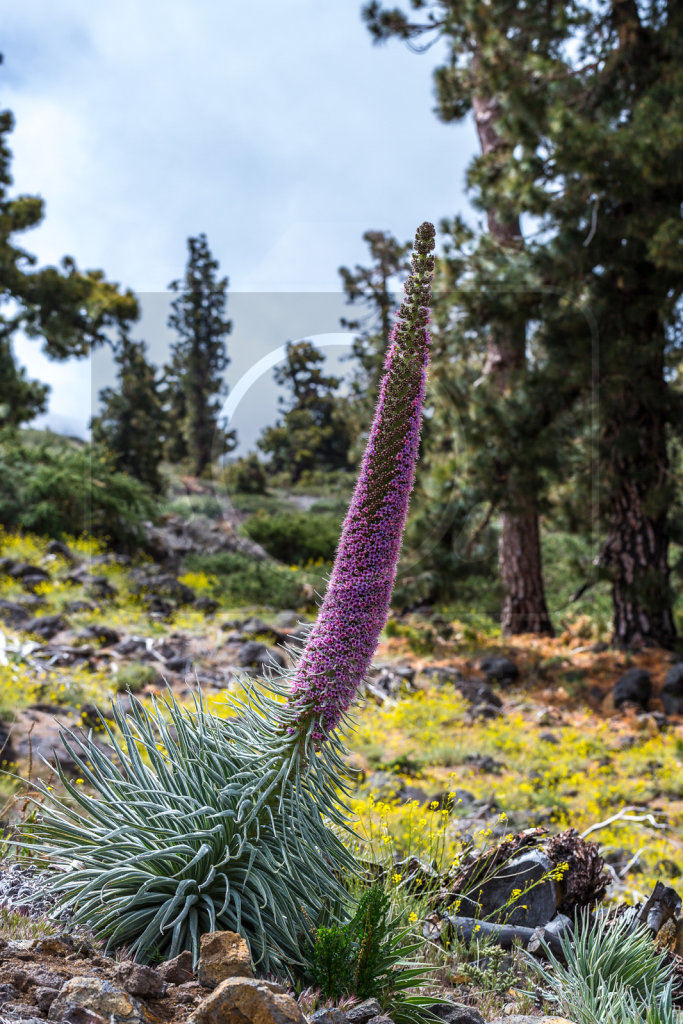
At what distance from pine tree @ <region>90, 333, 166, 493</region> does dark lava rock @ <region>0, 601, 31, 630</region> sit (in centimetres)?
809

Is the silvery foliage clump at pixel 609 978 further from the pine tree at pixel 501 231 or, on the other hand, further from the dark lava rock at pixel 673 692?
the pine tree at pixel 501 231

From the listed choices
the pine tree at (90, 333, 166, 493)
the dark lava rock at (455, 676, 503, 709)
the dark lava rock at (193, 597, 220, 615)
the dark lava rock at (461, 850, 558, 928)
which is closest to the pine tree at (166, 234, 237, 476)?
the pine tree at (90, 333, 166, 493)

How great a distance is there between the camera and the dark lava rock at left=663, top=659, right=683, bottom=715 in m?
8.84

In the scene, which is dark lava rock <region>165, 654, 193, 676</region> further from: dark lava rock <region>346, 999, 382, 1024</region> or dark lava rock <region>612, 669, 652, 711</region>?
dark lava rock <region>346, 999, 382, 1024</region>

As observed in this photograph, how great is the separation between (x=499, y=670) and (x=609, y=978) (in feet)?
24.5

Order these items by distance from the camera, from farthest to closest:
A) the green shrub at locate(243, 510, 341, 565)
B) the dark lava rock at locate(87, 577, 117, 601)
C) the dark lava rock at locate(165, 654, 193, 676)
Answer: the green shrub at locate(243, 510, 341, 565) → the dark lava rock at locate(87, 577, 117, 601) → the dark lava rock at locate(165, 654, 193, 676)

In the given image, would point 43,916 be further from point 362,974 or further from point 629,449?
point 629,449

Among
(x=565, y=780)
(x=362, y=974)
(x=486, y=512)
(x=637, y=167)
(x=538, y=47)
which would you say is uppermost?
(x=538, y=47)

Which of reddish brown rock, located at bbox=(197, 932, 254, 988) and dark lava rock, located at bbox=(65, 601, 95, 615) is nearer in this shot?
reddish brown rock, located at bbox=(197, 932, 254, 988)

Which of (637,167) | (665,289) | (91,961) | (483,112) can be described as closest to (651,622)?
(665,289)

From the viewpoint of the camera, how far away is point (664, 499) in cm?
989

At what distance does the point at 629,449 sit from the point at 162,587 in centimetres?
788

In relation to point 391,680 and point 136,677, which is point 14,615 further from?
point 391,680

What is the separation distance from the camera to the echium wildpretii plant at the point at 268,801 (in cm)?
261
